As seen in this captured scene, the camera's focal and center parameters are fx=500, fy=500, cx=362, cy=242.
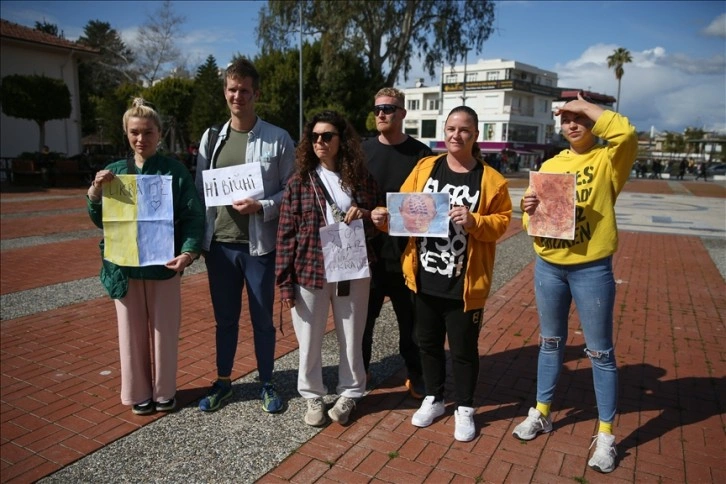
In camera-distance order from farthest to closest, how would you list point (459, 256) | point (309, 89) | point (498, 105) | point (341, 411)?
point (498, 105), point (309, 89), point (341, 411), point (459, 256)

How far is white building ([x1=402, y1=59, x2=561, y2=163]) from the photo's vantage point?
A: 2537 inches

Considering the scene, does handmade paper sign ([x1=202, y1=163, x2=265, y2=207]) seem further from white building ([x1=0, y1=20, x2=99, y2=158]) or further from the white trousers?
white building ([x1=0, y1=20, x2=99, y2=158])

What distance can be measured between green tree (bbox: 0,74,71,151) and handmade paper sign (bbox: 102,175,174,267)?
72.9 feet

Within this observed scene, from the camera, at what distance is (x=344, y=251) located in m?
3.08

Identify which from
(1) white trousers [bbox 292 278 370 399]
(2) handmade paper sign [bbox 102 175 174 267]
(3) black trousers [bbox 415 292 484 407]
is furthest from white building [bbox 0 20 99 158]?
(3) black trousers [bbox 415 292 484 407]

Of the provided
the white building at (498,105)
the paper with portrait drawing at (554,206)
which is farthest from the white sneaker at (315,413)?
the white building at (498,105)

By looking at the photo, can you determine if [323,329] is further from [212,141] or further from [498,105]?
[498,105]

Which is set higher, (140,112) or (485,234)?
(140,112)

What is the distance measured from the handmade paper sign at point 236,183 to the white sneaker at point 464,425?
188 cm

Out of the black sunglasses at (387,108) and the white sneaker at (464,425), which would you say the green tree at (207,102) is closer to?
the black sunglasses at (387,108)

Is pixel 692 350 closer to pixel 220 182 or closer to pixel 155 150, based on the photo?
pixel 220 182

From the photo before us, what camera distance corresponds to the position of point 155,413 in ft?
11.2

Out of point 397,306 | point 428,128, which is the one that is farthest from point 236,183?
point 428,128

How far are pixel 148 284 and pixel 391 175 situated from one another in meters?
1.78
